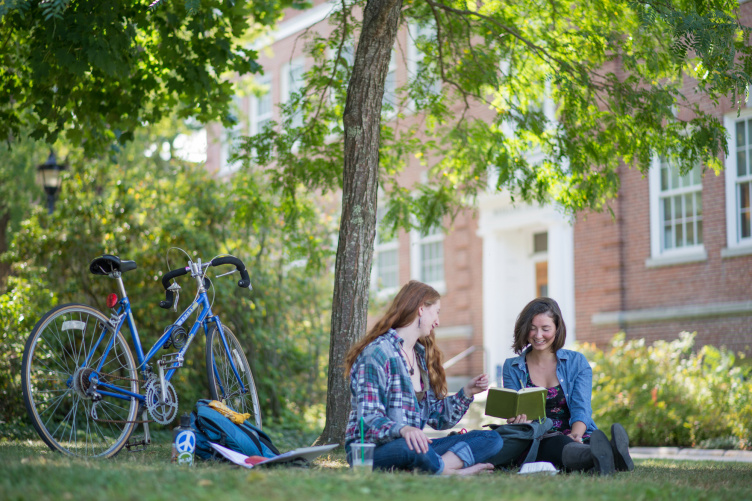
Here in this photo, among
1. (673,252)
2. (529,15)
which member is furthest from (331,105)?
(673,252)

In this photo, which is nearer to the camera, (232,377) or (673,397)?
(232,377)

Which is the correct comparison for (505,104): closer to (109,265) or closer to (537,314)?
(537,314)

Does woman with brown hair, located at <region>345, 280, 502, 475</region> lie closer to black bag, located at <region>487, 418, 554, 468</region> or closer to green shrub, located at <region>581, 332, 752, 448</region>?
black bag, located at <region>487, 418, 554, 468</region>

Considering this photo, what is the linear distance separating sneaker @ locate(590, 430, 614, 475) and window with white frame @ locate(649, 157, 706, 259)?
30.8 ft

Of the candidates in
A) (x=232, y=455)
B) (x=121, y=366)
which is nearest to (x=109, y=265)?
(x=121, y=366)

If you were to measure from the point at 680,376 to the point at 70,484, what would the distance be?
9.59 metres

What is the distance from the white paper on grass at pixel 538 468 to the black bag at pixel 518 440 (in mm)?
180

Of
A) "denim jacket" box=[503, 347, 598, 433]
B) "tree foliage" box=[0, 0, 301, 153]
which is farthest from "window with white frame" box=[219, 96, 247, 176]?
"denim jacket" box=[503, 347, 598, 433]

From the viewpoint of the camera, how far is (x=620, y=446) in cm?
511

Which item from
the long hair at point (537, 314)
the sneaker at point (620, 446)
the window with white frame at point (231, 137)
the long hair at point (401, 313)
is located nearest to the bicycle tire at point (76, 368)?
the long hair at point (401, 313)

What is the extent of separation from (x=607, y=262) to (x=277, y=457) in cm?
1125

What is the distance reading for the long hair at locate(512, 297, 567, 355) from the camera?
19.2 feet

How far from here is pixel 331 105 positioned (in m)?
9.27

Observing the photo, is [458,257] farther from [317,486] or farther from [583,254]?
[317,486]
